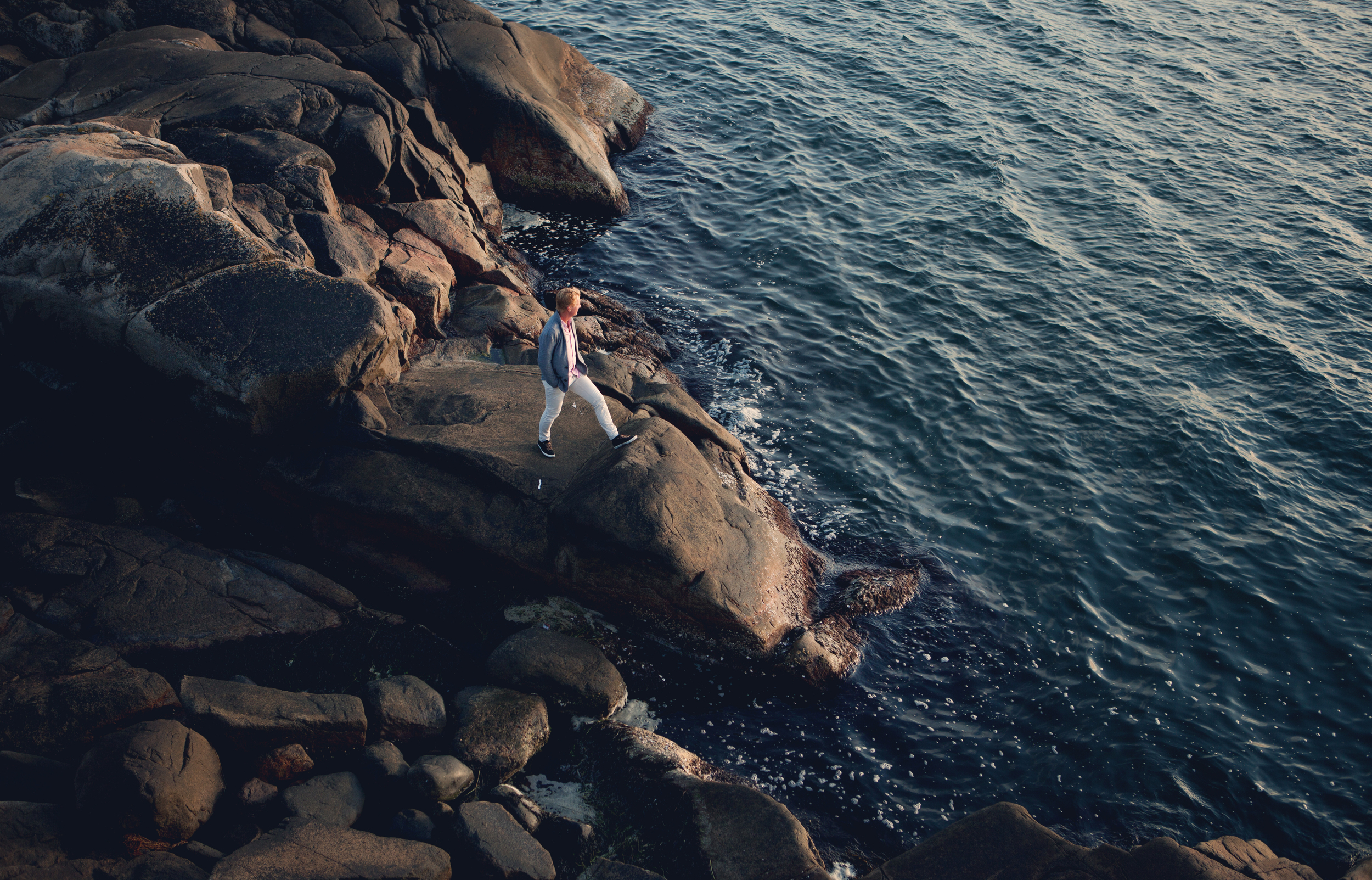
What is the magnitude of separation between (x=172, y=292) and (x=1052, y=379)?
17800mm

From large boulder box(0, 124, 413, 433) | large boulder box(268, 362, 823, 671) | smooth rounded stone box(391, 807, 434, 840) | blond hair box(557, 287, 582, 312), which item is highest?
blond hair box(557, 287, 582, 312)

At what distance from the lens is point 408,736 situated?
391 inches

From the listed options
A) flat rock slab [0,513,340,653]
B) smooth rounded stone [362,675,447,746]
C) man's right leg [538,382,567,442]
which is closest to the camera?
smooth rounded stone [362,675,447,746]

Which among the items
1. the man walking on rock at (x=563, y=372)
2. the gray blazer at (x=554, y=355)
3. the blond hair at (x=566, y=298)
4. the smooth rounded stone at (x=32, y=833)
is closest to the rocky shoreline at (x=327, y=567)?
the smooth rounded stone at (x=32, y=833)

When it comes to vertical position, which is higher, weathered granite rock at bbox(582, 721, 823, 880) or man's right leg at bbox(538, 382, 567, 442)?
man's right leg at bbox(538, 382, 567, 442)

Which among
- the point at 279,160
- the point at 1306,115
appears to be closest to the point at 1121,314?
the point at 1306,115

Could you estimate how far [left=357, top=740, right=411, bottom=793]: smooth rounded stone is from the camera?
30.6 feet

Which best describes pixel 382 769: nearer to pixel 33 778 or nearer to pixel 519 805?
pixel 519 805

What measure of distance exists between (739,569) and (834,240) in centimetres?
1376

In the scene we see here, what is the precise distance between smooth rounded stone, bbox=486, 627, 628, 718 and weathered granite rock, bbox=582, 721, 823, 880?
61 centimetres

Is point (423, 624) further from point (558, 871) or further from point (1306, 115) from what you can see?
point (1306, 115)

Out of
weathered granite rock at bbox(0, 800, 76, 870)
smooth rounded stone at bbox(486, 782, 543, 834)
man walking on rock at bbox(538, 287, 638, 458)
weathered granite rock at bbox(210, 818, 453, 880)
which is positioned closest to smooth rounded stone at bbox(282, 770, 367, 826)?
weathered granite rock at bbox(210, 818, 453, 880)

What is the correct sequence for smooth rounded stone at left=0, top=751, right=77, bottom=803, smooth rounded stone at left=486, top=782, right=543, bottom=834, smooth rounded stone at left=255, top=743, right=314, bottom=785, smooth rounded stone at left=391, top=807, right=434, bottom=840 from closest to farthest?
smooth rounded stone at left=0, top=751, right=77, bottom=803, smooth rounded stone at left=391, top=807, right=434, bottom=840, smooth rounded stone at left=255, top=743, right=314, bottom=785, smooth rounded stone at left=486, top=782, right=543, bottom=834

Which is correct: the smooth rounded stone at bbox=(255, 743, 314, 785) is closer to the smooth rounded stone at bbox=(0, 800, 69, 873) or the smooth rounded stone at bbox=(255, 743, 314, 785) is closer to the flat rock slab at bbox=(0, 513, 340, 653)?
the smooth rounded stone at bbox=(0, 800, 69, 873)
